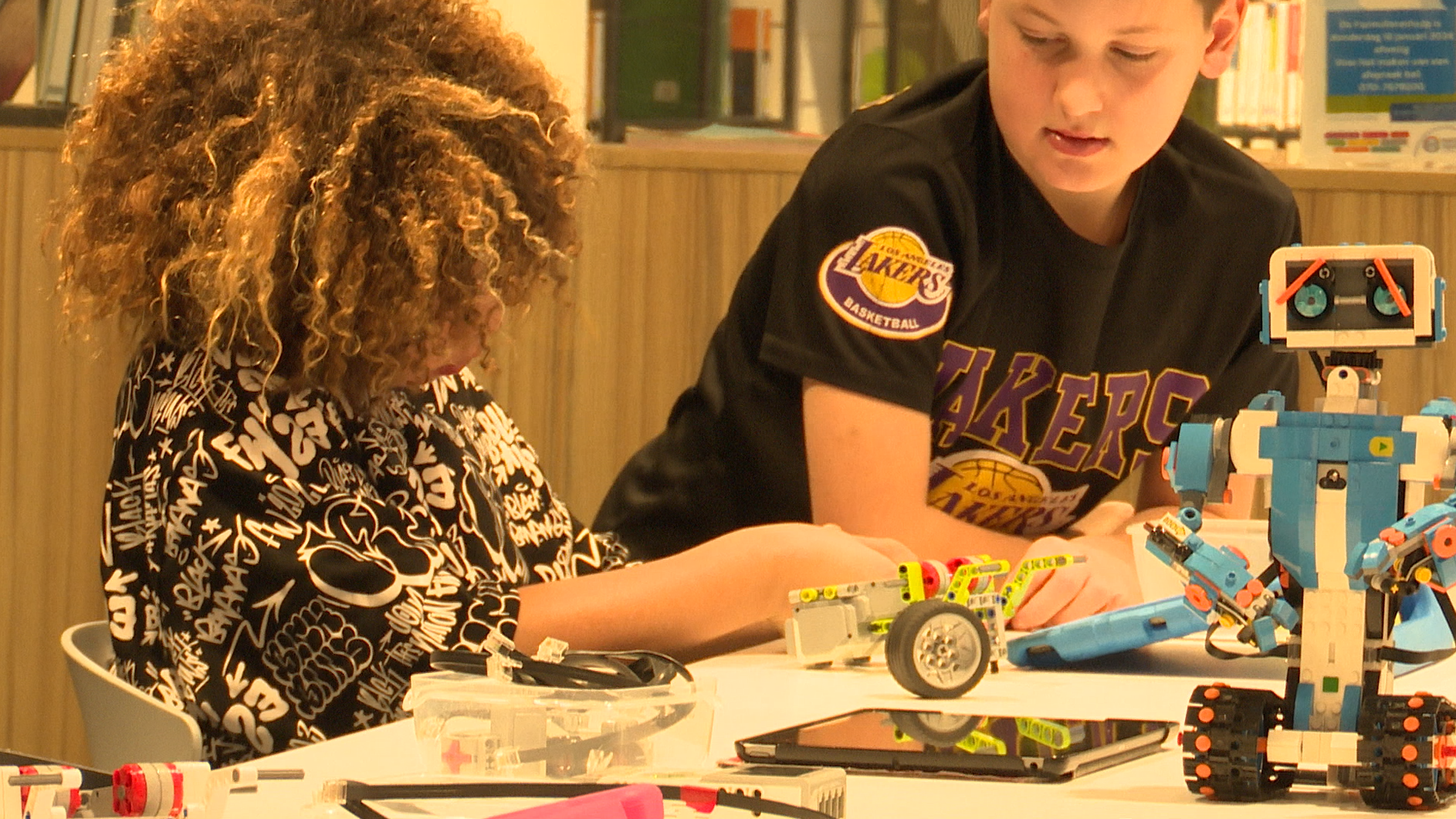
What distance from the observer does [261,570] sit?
0.94 meters

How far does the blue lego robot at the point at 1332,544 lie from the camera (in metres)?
0.67

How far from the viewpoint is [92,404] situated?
192 cm

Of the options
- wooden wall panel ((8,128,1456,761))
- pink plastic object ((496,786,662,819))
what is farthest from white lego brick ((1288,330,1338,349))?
wooden wall panel ((8,128,1456,761))

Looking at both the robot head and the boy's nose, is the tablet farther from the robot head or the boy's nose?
the boy's nose

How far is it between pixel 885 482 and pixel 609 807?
810mm

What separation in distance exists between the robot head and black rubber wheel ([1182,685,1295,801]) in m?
0.16

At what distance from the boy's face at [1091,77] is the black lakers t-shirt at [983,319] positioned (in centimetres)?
7

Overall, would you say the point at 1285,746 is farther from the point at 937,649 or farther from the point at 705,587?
the point at 705,587

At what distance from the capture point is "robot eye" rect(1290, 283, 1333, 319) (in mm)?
708

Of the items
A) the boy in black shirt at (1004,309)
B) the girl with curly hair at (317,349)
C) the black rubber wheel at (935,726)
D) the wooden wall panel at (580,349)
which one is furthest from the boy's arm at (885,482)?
the wooden wall panel at (580,349)

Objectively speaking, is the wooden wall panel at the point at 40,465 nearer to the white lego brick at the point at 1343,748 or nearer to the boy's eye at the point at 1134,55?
the boy's eye at the point at 1134,55

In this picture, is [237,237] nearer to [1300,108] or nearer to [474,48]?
[474,48]

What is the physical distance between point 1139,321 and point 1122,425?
3.5 inches

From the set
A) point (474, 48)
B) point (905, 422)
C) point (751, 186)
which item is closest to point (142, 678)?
point (474, 48)
